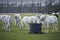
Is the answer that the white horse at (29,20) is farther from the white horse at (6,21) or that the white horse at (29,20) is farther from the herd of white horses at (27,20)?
the white horse at (6,21)

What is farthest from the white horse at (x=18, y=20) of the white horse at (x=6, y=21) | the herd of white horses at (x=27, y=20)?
the white horse at (x=6, y=21)

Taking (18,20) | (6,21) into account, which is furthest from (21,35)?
(6,21)

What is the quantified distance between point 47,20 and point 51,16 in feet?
0.36

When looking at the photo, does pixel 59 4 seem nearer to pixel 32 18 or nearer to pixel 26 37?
pixel 32 18

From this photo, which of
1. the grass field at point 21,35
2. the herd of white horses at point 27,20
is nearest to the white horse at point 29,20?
the herd of white horses at point 27,20

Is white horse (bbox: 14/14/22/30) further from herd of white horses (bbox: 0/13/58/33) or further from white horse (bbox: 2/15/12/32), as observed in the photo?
white horse (bbox: 2/15/12/32)

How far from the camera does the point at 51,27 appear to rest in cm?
198

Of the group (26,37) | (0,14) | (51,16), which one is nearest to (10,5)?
(0,14)

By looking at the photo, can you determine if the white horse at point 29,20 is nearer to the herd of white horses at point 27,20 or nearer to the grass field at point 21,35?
the herd of white horses at point 27,20

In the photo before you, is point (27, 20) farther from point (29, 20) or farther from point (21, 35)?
point (21, 35)

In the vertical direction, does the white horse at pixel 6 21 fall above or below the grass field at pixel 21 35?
above

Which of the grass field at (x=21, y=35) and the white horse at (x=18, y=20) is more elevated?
the white horse at (x=18, y=20)

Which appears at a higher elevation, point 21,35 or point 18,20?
point 18,20

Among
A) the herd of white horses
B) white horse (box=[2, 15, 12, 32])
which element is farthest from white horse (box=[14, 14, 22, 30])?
white horse (box=[2, 15, 12, 32])
